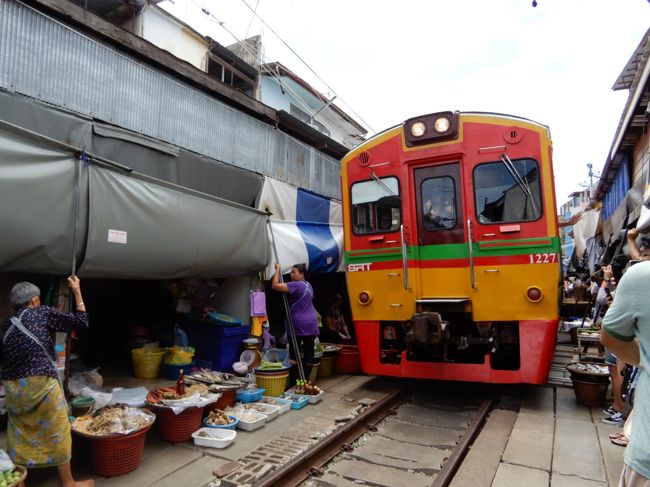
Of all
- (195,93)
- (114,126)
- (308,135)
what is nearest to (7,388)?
(114,126)

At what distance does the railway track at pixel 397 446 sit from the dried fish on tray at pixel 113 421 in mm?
1212

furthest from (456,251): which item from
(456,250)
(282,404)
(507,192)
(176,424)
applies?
(176,424)

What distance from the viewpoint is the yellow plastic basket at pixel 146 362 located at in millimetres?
5660

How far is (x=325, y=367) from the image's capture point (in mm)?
7352

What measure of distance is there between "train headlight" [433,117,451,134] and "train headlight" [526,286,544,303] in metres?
2.32

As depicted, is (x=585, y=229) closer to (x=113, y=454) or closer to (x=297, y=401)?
(x=297, y=401)

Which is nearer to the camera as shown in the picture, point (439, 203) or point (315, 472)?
point (315, 472)

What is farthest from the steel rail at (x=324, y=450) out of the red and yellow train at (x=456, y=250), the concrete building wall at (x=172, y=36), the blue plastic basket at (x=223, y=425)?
the concrete building wall at (x=172, y=36)

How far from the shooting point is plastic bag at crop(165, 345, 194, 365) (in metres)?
5.76

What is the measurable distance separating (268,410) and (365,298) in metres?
1.97

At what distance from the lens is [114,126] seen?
5.17 m

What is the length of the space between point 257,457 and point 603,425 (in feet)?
12.9

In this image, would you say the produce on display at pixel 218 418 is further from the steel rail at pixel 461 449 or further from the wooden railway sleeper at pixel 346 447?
the steel rail at pixel 461 449

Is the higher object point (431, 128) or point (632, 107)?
point (632, 107)
